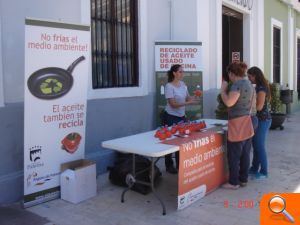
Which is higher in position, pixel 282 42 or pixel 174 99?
pixel 282 42

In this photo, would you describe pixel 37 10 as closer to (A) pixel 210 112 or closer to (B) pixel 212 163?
(B) pixel 212 163

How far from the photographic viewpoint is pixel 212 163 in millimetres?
4609

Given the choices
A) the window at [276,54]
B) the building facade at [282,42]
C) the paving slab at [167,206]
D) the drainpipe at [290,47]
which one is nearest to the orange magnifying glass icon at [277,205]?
the paving slab at [167,206]

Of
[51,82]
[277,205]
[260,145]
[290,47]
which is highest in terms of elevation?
[290,47]

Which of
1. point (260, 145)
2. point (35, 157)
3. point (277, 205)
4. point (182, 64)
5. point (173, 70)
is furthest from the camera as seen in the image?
point (182, 64)

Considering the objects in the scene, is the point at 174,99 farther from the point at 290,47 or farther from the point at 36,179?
the point at 290,47

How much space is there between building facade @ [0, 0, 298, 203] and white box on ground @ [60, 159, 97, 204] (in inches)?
20.3

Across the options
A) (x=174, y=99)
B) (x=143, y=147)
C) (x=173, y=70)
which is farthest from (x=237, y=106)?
(x=143, y=147)

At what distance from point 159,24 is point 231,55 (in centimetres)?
402

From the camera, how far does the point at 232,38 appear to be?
33.3 ft

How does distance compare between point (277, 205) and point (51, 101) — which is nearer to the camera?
point (277, 205)

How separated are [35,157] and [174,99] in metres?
2.02

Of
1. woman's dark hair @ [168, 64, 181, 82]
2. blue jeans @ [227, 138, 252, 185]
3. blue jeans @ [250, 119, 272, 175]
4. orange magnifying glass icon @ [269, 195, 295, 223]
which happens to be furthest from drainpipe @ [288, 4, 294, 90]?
orange magnifying glass icon @ [269, 195, 295, 223]

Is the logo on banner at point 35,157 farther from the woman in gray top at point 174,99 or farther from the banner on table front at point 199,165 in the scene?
the woman in gray top at point 174,99
